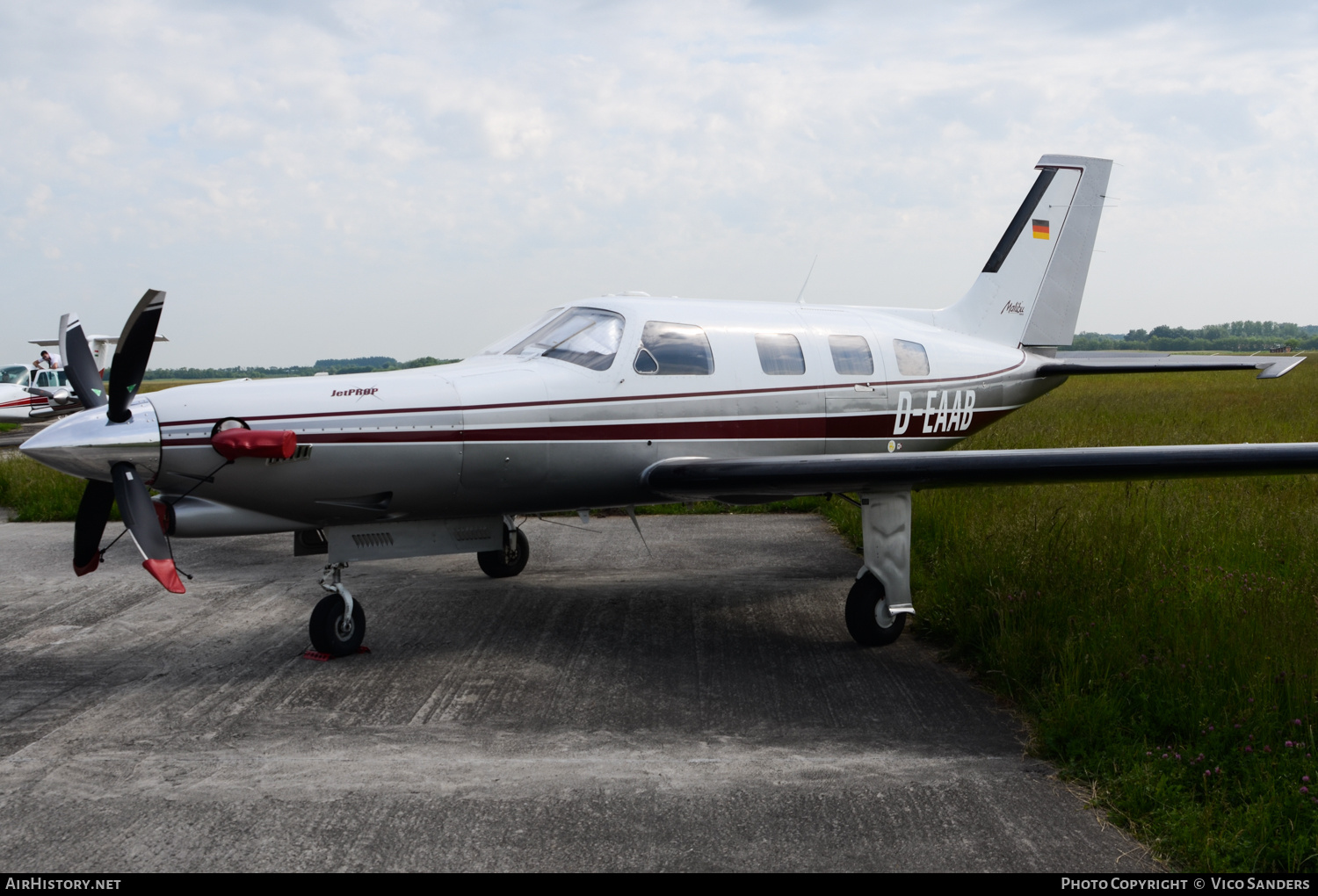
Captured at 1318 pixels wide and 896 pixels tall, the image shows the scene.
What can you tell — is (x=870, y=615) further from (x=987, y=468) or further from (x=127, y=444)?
(x=127, y=444)

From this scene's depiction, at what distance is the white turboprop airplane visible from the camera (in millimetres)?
5809

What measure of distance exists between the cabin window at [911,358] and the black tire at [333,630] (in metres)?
4.76

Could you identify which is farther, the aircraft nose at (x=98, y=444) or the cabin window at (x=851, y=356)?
the cabin window at (x=851, y=356)

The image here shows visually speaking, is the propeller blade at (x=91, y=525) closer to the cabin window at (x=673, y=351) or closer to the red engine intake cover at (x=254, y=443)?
the red engine intake cover at (x=254, y=443)

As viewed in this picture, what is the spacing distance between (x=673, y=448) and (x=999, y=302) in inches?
185

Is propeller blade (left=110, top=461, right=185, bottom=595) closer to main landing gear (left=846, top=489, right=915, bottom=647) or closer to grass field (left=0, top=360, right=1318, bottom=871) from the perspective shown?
main landing gear (left=846, top=489, right=915, bottom=647)

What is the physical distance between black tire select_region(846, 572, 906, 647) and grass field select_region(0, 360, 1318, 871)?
43 cm

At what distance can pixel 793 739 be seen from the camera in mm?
5113

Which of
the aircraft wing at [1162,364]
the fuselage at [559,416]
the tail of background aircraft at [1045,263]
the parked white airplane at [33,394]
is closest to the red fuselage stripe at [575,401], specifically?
the fuselage at [559,416]

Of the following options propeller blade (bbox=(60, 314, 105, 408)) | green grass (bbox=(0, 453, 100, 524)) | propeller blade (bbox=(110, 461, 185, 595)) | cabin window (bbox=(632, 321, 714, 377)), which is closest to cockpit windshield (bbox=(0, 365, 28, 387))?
green grass (bbox=(0, 453, 100, 524))

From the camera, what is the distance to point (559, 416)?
260 inches

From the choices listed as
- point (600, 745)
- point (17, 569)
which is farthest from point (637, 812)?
point (17, 569)

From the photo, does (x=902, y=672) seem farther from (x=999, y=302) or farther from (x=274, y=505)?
(x=999, y=302)

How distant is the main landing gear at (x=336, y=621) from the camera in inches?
258
